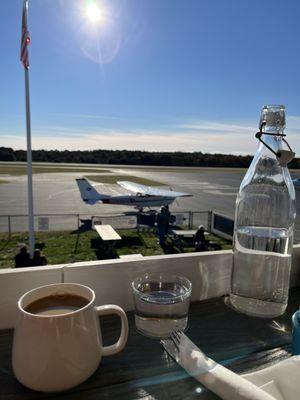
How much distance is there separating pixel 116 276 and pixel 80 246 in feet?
20.2

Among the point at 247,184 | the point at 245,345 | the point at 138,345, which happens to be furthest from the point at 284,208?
the point at 138,345

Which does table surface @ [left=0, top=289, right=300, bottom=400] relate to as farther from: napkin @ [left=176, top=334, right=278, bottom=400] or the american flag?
the american flag

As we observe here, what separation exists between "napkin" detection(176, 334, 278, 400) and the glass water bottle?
275 millimetres

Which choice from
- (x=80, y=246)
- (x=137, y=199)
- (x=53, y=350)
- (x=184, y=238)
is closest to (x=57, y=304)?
(x=53, y=350)

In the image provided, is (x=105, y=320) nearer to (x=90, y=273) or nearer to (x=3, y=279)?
(x=90, y=273)

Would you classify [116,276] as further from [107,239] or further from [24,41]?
[107,239]

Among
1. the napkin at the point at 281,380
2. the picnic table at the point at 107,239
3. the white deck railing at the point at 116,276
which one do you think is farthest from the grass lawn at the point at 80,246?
the napkin at the point at 281,380

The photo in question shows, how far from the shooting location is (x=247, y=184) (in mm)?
833

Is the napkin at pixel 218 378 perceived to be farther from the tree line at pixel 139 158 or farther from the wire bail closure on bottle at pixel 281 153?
the tree line at pixel 139 158

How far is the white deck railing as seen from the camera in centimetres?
66

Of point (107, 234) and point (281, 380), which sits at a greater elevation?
point (281, 380)

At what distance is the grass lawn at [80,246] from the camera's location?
19.2 feet

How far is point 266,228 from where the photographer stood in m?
0.84

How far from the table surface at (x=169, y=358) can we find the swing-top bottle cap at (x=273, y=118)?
1.51 ft
